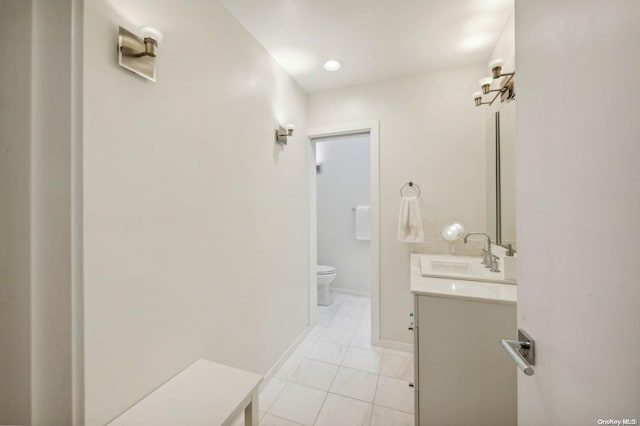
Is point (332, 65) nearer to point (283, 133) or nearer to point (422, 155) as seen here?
point (283, 133)

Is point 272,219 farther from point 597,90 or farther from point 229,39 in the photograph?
point 597,90

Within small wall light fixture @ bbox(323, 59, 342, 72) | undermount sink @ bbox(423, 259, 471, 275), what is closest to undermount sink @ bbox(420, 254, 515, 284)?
undermount sink @ bbox(423, 259, 471, 275)

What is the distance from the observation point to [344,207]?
12.2ft

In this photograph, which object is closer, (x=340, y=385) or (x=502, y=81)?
(x=502, y=81)

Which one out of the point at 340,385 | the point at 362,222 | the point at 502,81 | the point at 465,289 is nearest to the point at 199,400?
the point at 340,385

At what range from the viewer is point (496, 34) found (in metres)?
1.69

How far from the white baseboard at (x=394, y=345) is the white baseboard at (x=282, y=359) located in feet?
2.19

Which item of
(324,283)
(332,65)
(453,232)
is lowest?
(324,283)

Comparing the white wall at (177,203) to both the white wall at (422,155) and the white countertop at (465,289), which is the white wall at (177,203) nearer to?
the white wall at (422,155)

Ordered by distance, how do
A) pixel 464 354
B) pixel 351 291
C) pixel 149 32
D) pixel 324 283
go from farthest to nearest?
1. pixel 351 291
2. pixel 324 283
3. pixel 464 354
4. pixel 149 32

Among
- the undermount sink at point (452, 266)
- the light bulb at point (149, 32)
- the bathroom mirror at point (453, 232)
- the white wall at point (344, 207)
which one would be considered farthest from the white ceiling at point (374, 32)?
the undermount sink at point (452, 266)

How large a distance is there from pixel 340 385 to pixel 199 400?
112cm

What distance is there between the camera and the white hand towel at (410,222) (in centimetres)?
209

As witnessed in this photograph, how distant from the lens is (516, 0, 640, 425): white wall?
0.37 meters
